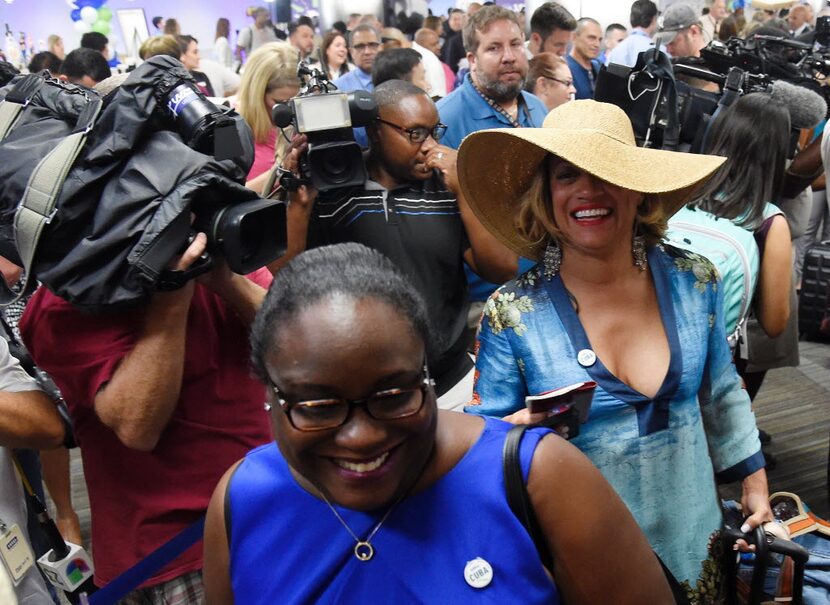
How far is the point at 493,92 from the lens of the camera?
3.27 metres

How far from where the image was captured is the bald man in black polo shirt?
2.29 meters

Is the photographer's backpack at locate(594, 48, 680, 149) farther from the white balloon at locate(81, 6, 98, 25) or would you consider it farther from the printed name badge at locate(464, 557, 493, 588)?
the white balloon at locate(81, 6, 98, 25)

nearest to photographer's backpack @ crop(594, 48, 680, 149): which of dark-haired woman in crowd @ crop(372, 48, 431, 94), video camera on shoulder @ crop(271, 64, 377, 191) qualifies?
dark-haired woman in crowd @ crop(372, 48, 431, 94)

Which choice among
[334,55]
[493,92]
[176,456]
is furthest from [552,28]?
[176,456]

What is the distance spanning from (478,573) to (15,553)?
991 mm

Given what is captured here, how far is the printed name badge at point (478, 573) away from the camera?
37.9 inches

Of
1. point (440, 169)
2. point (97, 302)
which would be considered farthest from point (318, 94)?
point (97, 302)

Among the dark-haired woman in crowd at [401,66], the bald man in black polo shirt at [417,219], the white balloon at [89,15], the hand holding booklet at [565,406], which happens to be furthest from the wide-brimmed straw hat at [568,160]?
the white balloon at [89,15]

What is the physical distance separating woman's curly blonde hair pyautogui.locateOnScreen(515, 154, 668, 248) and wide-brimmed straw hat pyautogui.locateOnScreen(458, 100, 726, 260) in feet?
0.05

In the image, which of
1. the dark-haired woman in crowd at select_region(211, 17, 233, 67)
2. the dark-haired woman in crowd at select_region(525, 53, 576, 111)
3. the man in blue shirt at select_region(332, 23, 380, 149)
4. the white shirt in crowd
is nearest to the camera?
the dark-haired woman in crowd at select_region(525, 53, 576, 111)

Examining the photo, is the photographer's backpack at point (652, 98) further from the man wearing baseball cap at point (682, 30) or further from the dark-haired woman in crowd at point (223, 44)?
the dark-haired woman in crowd at point (223, 44)

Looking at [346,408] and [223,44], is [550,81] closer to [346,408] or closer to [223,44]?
[346,408]

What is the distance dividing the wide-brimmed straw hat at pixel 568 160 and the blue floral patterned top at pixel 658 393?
0.17 metres

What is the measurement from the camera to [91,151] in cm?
133
